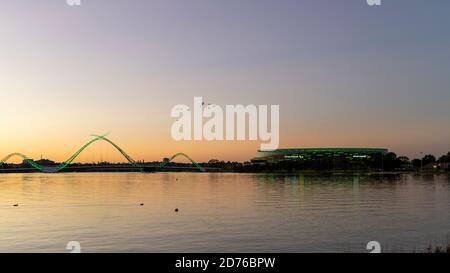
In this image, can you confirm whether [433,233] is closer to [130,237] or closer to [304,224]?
[304,224]

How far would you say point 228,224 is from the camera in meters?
40.6

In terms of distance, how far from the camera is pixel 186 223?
41.3 metres

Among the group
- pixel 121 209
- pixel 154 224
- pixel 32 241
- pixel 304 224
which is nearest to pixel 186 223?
pixel 154 224

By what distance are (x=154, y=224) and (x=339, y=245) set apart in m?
17.2

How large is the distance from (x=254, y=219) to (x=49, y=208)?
90.8ft
